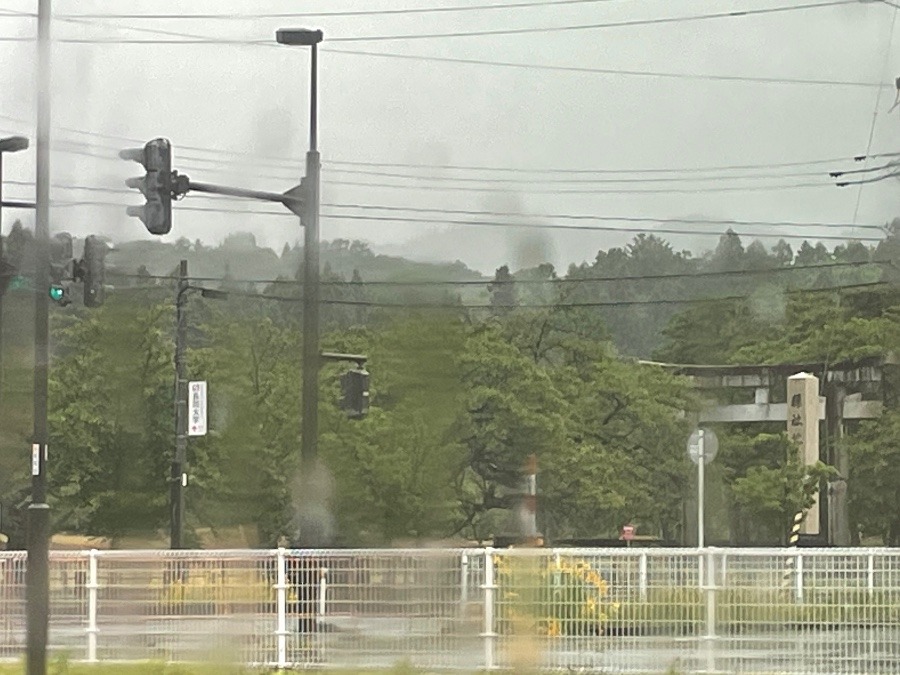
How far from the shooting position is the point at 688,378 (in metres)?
2.20

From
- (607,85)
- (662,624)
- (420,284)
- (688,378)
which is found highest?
(607,85)

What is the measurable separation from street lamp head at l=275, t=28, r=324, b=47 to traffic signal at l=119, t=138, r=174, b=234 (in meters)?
0.34

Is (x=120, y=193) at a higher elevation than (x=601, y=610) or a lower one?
higher

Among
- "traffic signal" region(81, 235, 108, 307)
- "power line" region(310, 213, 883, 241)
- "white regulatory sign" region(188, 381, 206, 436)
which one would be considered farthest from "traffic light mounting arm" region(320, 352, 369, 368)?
"traffic signal" region(81, 235, 108, 307)

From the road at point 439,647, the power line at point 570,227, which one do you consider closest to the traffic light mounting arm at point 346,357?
the power line at point 570,227

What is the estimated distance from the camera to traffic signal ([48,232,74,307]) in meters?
2.99

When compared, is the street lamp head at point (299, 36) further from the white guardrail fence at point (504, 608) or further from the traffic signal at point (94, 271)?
the white guardrail fence at point (504, 608)

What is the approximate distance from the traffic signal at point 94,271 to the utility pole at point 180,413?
24 cm

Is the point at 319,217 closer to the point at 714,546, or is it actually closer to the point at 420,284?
the point at 420,284

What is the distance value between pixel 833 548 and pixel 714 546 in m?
0.18

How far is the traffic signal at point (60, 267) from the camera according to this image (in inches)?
118

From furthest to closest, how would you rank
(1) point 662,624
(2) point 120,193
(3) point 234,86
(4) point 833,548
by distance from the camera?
(2) point 120,193 < (3) point 234,86 < (1) point 662,624 < (4) point 833,548

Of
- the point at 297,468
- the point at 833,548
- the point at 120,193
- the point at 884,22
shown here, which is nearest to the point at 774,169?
the point at 884,22

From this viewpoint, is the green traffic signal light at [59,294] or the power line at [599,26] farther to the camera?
the green traffic signal light at [59,294]
